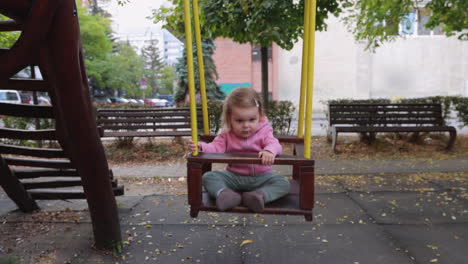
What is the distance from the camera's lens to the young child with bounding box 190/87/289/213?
236 centimetres

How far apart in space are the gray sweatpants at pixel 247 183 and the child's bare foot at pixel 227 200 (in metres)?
0.13

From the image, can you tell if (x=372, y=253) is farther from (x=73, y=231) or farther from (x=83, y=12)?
(x=83, y=12)

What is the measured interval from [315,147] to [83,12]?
23.3m

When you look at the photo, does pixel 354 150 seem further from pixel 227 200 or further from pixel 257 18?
pixel 227 200

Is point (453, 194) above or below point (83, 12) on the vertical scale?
below

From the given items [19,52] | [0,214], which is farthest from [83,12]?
[19,52]

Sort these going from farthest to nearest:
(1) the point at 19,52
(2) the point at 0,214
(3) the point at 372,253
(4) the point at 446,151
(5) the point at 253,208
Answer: (4) the point at 446,151 < (2) the point at 0,214 < (3) the point at 372,253 < (5) the point at 253,208 < (1) the point at 19,52

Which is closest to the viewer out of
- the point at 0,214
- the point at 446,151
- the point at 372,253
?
the point at 372,253

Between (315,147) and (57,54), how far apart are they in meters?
6.52

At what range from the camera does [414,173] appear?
5664 millimetres

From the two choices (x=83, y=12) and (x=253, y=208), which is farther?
(x=83, y=12)

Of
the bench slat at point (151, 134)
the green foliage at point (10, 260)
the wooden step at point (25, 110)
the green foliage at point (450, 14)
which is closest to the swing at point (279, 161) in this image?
the wooden step at point (25, 110)

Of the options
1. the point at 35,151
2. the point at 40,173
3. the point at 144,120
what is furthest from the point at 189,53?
the point at 144,120

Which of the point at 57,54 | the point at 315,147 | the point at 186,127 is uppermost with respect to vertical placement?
the point at 57,54
